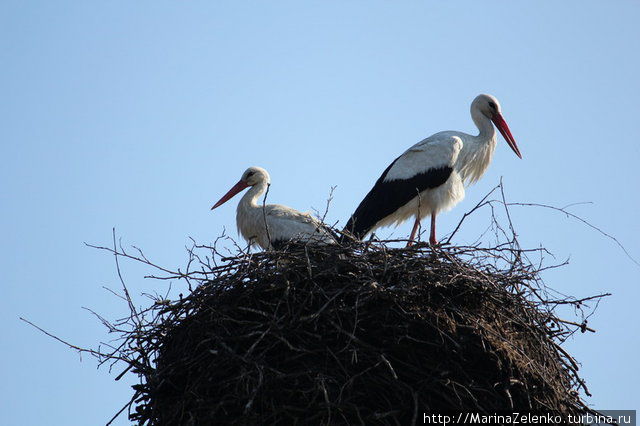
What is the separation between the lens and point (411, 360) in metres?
4.87

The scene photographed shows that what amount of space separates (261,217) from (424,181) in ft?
6.31

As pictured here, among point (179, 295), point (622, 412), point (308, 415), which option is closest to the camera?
point (308, 415)

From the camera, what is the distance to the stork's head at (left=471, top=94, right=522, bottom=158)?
345 inches

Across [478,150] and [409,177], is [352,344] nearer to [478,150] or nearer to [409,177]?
[409,177]

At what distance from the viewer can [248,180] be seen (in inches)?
392

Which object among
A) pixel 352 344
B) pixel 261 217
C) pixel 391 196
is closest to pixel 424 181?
pixel 391 196

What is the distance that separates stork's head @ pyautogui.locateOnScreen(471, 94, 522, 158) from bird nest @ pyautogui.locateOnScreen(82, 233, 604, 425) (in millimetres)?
3524

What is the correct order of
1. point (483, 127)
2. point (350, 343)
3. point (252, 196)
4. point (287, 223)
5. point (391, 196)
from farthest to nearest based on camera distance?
point (252, 196) → point (287, 223) → point (483, 127) → point (391, 196) → point (350, 343)

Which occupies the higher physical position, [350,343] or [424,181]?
[424,181]

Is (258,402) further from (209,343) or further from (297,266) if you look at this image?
(297,266)

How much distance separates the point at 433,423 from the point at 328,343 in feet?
2.10

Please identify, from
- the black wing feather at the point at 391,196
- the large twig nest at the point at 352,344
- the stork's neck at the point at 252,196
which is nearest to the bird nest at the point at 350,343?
the large twig nest at the point at 352,344

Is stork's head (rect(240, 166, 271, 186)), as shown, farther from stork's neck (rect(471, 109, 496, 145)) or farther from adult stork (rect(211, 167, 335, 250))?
stork's neck (rect(471, 109, 496, 145))

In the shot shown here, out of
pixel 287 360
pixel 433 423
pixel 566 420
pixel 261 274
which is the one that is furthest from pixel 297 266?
pixel 566 420
